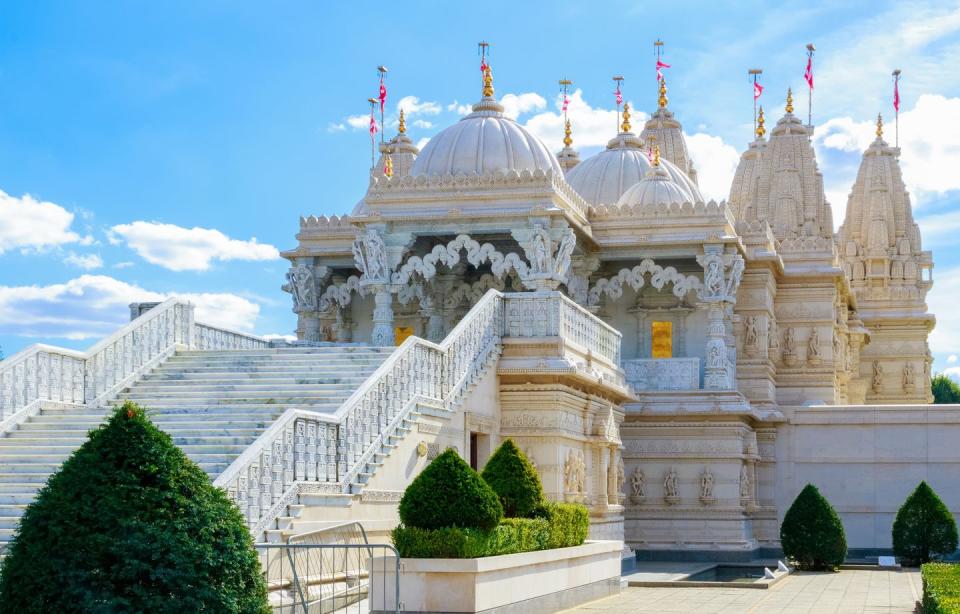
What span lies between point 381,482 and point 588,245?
13.5m

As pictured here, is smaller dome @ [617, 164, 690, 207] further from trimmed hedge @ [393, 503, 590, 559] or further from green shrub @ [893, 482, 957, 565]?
trimmed hedge @ [393, 503, 590, 559]

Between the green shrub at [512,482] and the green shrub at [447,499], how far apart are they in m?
2.03

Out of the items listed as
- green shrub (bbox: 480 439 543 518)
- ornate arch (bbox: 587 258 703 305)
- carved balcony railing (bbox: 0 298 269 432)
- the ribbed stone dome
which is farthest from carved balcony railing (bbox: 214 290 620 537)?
the ribbed stone dome

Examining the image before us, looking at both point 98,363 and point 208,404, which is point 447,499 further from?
point 98,363

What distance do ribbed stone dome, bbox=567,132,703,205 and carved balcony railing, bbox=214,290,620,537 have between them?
31.8 ft

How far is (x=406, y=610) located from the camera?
13594 millimetres

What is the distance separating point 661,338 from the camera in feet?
103

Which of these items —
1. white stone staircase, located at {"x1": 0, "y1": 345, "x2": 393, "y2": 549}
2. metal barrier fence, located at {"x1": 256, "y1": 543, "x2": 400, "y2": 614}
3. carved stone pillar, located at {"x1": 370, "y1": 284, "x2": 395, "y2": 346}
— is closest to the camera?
metal barrier fence, located at {"x1": 256, "y1": 543, "x2": 400, "y2": 614}

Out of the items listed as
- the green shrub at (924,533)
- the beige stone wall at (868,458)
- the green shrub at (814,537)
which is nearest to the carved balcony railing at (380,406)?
the green shrub at (814,537)

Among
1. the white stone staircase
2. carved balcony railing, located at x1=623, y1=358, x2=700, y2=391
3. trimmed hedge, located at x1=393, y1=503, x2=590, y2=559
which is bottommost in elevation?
trimmed hedge, located at x1=393, y1=503, x2=590, y2=559

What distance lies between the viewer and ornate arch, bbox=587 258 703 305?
97.9 feet

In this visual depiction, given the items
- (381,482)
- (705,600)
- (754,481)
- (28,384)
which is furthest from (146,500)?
(754,481)

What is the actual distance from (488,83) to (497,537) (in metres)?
16.5

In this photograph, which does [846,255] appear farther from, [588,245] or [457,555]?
[457,555]
